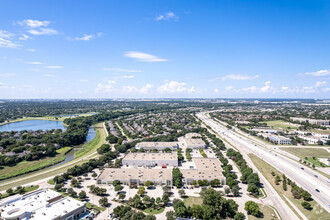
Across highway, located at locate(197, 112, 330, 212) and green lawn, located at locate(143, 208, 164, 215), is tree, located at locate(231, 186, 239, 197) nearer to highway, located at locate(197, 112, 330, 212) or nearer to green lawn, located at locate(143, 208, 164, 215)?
green lawn, located at locate(143, 208, 164, 215)

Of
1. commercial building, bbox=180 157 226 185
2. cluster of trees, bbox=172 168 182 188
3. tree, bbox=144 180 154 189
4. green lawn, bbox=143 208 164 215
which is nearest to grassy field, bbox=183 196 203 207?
cluster of trees, bbox=172 168 182 188

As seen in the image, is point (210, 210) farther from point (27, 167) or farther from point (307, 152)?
point (307, 152)

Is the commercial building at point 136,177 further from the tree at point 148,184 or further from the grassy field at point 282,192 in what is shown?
the grassy field at point 282,192

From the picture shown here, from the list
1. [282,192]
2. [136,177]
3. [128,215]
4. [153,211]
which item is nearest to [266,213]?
[282,192]

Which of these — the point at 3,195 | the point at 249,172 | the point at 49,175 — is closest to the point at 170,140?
the point at 249,172

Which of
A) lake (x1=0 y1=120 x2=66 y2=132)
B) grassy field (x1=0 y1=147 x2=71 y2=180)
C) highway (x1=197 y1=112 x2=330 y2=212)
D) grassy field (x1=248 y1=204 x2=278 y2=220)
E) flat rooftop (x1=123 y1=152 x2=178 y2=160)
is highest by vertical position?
flat rooftop (x1=123 y1=152 x2=178 y2=160)
